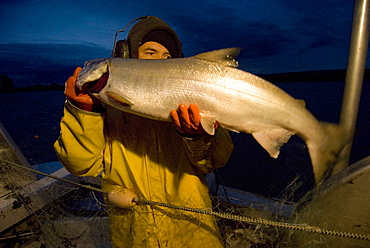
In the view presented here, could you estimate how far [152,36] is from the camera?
2.51 meters

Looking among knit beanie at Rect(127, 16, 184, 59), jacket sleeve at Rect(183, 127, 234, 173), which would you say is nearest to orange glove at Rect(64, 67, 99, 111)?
knit beanie at Rect(127, 16, 184, 59)

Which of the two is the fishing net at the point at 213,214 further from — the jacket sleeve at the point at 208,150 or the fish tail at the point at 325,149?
the jacket sleeve at the point at 208,150

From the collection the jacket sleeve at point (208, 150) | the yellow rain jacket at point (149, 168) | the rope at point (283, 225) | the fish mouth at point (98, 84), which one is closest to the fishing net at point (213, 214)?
the rope at point (283, 225)

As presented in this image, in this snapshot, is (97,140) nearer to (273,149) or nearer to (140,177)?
(140,177)

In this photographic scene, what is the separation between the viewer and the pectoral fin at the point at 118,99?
6.63 ft

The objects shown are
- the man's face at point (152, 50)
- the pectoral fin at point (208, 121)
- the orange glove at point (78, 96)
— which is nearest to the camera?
the pectoral fin at point (208, 121)

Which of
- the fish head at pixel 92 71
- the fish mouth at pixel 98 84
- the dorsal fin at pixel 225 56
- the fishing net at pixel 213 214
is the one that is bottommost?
the fishing net at pixel 213 214

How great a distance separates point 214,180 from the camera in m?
4.02

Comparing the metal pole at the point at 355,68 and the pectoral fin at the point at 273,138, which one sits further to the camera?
the metal pole at the point at 355,68

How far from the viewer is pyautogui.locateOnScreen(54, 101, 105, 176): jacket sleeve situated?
189 cm

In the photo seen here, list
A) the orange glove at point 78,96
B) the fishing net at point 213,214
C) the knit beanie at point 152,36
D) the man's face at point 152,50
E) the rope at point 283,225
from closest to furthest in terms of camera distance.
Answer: the rope at point 283,225 → the fishing net at point 213,214 → the orange glove at point 78,96 → the knit beanie at point 152,36 → the man's face at point 152,50

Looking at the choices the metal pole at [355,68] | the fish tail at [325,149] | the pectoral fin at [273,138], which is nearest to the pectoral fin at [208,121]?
the pectoral fin at [273,138]

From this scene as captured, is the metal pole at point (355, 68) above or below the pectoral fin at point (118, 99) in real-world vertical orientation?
above

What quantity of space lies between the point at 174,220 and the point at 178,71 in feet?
4.71
